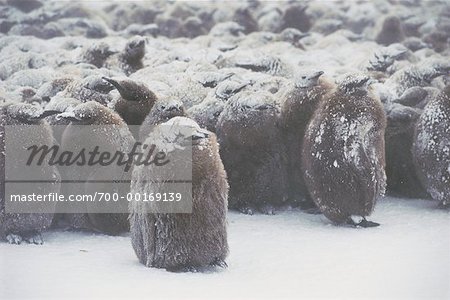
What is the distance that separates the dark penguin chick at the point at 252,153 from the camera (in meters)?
5.11

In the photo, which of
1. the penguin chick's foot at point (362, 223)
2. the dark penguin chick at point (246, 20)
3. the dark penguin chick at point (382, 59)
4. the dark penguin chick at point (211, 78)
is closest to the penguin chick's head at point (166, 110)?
the penguin chick's foot at point (362, 223)

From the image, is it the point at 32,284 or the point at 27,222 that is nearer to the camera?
the point at 32,284

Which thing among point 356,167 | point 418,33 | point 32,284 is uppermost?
point 418,33

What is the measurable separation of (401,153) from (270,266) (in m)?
2.00

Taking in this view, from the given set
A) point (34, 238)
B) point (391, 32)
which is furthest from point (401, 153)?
point (391, 32)

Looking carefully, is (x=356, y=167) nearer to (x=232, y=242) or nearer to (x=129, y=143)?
(x=232, y=242)

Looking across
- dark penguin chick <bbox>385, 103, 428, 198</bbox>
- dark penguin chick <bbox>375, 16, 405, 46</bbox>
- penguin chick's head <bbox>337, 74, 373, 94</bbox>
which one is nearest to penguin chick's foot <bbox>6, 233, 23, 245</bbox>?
penguin chick's head <bbox>337, 74, 373, 94</bbox>

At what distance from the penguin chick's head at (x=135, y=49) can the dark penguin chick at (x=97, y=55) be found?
0.29m

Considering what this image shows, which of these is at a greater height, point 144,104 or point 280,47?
point 280,47

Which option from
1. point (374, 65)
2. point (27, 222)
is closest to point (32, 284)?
point (27, 222)

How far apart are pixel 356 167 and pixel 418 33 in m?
9.42

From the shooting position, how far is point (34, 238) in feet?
14.1

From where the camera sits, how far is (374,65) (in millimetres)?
8109

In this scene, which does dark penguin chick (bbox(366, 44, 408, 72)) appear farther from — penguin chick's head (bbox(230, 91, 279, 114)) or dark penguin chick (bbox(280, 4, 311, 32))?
dark penguin chick (bbox(280, 4, 311, 32))
